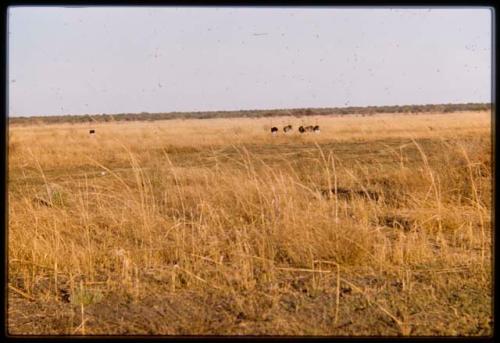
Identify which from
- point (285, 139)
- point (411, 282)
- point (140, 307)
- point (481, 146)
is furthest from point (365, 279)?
point (285, 139)

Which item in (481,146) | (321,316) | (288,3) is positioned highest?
(288,3)

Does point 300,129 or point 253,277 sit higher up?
point 300,129

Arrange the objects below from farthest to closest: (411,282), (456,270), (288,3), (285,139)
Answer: (285,139) < (456,270) < (411,282) < (288,3)

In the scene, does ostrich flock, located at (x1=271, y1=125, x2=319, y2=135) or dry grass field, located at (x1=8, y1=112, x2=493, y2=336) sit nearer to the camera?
dry grass field, located at (x1=8, y1=112, x2=493, y2=336)

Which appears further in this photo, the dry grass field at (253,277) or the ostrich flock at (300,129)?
the ostrich flock at (300,129)

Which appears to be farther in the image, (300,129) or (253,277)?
(300,129)

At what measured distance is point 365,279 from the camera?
3768 mm

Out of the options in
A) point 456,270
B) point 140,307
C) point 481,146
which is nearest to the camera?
point 140,307

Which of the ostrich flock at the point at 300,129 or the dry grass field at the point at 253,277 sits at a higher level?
the ostrich flock at the point at 300,129

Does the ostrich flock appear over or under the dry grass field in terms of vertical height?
over

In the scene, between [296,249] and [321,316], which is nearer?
[321,316]

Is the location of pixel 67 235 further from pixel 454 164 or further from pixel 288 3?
pixel 454 164

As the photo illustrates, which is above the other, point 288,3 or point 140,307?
point 288,3

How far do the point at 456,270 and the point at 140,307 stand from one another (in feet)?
7.05
